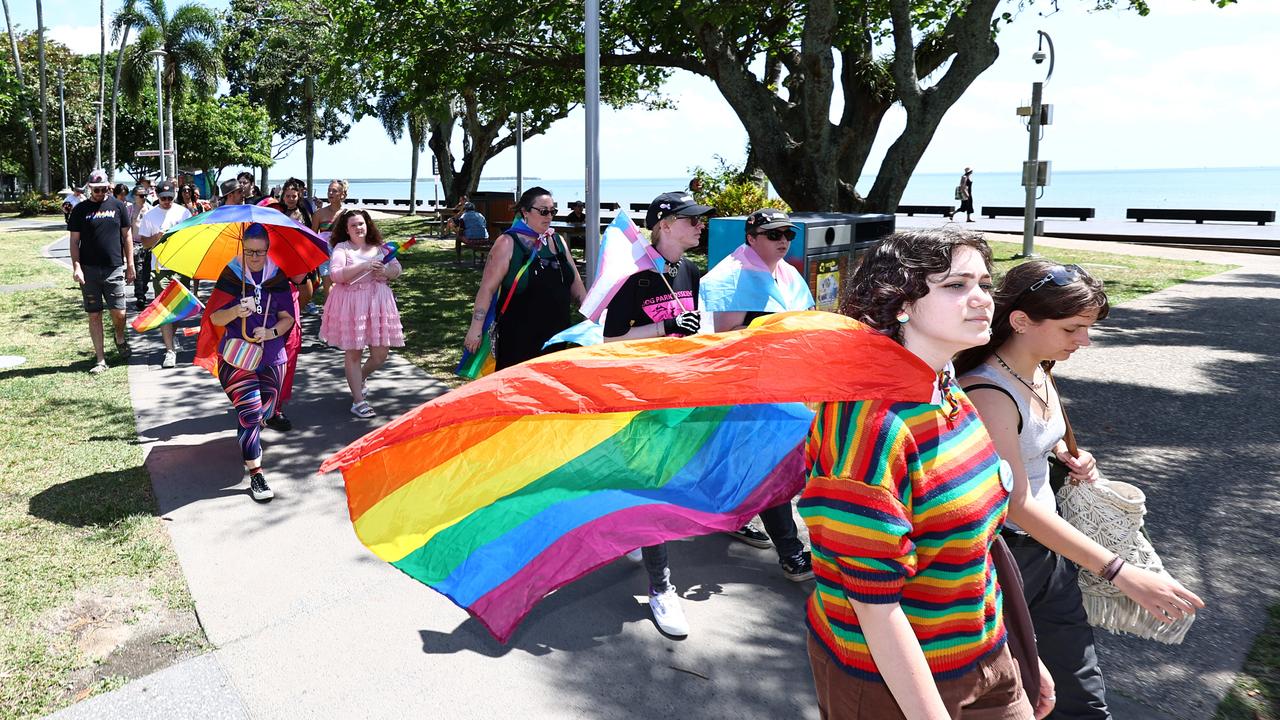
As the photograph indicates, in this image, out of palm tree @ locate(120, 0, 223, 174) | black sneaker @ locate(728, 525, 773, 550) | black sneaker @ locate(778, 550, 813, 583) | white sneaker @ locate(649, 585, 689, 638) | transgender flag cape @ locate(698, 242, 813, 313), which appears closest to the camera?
white sneaker @ locate(649, 585, 689, 638)

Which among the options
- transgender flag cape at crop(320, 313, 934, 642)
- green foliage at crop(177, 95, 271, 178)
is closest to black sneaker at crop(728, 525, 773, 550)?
transgender flag cape at crop(320, 313, 934, 642)

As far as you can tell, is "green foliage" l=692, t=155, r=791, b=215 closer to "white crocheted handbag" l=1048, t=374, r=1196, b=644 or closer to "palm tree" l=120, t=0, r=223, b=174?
"white crocheted handbag" l=1048, t=374, r=1196, b=644

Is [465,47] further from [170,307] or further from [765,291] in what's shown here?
[765,291]

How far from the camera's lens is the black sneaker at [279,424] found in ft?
24.0

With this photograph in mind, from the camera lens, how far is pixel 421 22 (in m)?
14.9

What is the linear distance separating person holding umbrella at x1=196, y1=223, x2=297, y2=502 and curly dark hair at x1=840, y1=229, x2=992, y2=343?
4748 mm

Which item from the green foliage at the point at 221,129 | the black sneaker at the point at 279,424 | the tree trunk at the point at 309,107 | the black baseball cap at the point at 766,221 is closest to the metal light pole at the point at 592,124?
the black baseball cap at the point at 766,221

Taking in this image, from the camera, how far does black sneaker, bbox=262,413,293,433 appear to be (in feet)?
24.0

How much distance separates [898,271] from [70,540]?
5.09 meters

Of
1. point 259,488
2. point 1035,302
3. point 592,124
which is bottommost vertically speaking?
point 259,488

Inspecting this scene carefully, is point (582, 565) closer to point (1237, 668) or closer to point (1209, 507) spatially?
point (1237, 668)

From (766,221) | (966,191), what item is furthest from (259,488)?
(966,191)

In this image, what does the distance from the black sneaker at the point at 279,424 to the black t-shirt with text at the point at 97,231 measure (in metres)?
3.23

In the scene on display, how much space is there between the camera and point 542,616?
14.1ft
